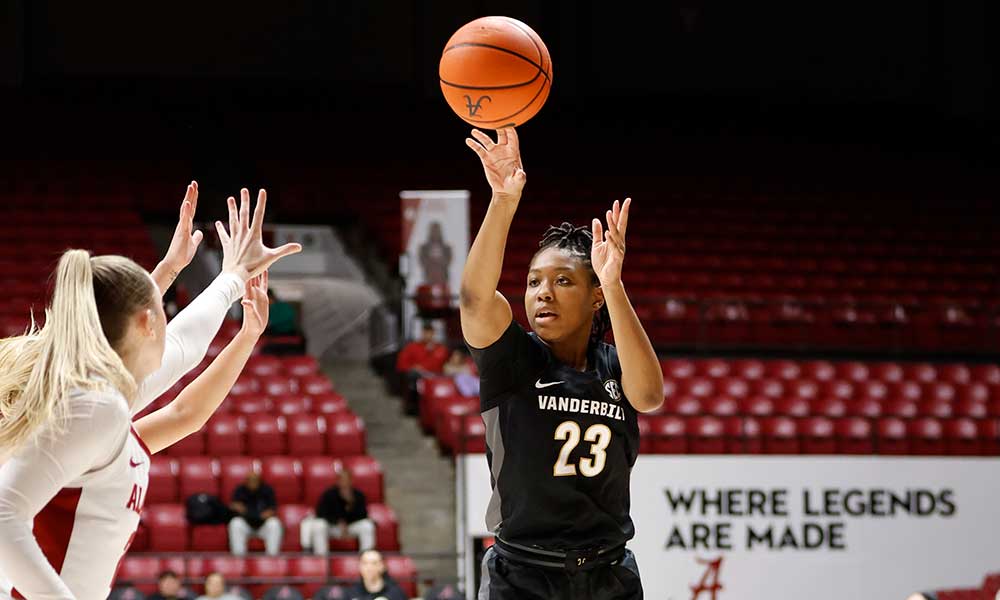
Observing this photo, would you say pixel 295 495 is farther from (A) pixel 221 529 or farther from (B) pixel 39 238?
(B) pixel 39 238

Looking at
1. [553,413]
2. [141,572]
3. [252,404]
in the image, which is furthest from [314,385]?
[553,413]

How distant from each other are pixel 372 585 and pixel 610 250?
584 centimetres

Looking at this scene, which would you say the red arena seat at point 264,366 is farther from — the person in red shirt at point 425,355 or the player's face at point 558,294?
the player's face at point 558,294

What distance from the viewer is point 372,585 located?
28.5 ft

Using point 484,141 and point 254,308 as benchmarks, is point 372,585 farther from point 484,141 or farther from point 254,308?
point 484,141

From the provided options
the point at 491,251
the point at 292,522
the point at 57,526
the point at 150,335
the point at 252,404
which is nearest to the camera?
the point at 57,526

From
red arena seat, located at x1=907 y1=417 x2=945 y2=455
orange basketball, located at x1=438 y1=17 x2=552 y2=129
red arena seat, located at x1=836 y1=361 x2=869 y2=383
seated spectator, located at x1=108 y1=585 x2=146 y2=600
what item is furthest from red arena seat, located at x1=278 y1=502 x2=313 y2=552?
orange basketball, located at x1=438 y1=17 x2=552 y2=129

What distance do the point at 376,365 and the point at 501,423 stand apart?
10.5 meters

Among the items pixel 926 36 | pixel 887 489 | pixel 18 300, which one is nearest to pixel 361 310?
pixel 18 300

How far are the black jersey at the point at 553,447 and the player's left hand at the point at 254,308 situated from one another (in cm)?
56

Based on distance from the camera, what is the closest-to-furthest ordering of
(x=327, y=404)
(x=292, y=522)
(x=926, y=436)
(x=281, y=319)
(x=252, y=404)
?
(x=292, y=522)
(x=926, y=436)
(x=252, y=404)
(x=327, y=404)
(x=281, y=319)

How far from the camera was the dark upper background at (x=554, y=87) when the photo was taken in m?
17.5

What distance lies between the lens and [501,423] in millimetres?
3475

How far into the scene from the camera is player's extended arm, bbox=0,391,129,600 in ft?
7.55
